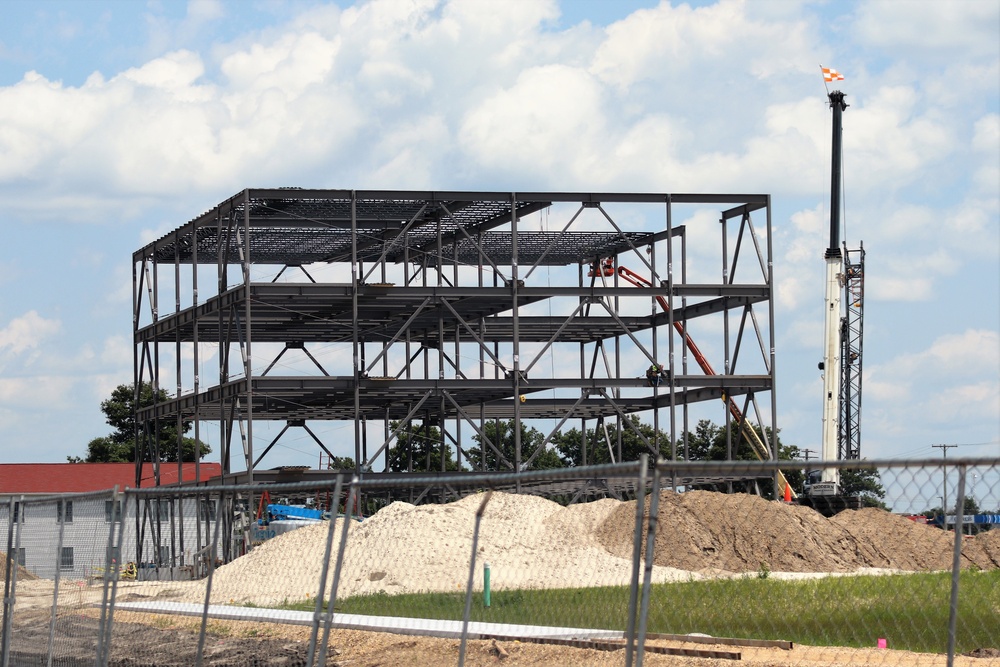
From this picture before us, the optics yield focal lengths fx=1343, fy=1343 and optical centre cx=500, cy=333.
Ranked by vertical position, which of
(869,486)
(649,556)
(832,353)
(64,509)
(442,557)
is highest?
(832,353)

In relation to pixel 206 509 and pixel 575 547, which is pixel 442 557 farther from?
pixel 575 547

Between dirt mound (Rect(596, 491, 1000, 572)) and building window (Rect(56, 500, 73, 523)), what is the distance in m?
5.45

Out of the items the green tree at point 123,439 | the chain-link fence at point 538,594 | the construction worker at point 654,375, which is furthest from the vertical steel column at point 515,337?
the green tree at point 123,439

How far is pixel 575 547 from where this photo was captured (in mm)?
12008

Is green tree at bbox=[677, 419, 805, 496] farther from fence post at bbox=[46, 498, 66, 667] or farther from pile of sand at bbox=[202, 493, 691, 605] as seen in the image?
fence post at bbox=[46, 498, 66, 667]

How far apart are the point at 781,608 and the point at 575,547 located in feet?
15.4

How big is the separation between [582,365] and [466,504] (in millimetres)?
17847

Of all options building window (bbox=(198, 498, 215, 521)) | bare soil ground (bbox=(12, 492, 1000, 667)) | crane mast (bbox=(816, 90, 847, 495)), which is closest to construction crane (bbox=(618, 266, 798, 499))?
crane mast (bbox=(816, 90, 847, 495))

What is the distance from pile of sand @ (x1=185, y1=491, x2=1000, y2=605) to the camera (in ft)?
39.5

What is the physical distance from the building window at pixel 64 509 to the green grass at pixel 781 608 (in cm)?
408

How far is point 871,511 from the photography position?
9328mm

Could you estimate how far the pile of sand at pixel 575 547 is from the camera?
1204 centimetres

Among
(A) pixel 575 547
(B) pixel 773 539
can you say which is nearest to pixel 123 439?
(B) pixel 773 539

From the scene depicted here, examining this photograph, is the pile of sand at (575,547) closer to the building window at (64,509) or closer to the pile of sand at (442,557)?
the pile of sand at (442,557)
